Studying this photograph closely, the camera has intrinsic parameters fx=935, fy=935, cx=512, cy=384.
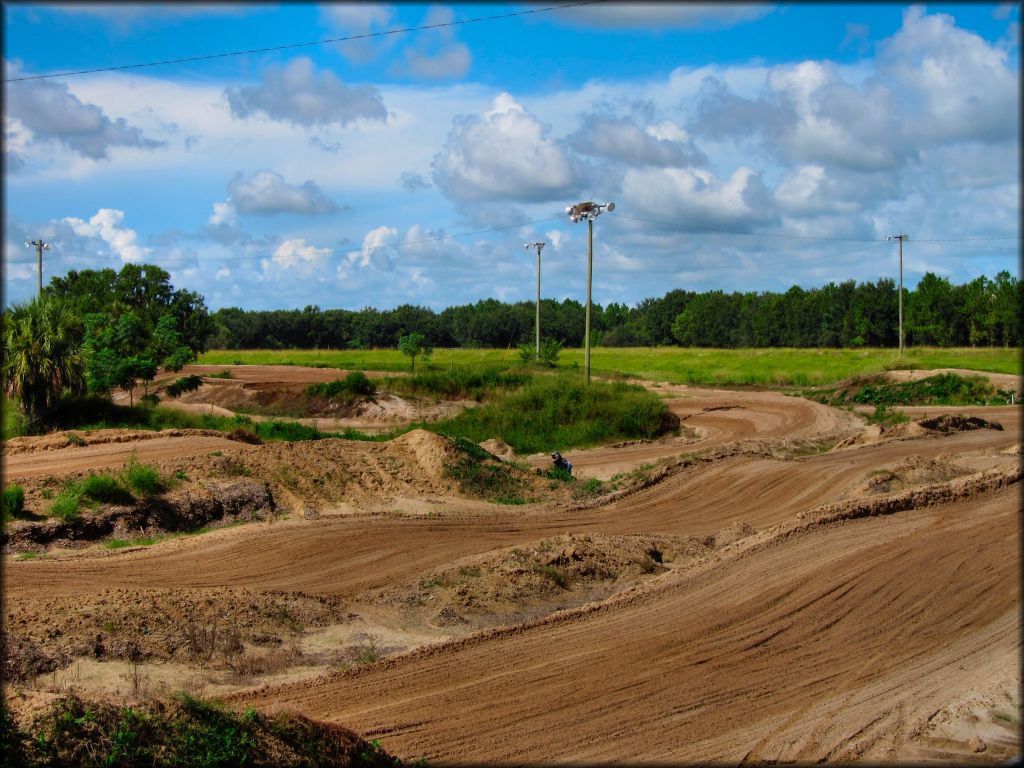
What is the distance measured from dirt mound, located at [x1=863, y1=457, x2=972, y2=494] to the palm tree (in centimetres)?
2367

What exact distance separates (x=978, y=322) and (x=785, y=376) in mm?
28285

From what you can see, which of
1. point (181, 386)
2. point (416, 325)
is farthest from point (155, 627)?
point (416, 325)

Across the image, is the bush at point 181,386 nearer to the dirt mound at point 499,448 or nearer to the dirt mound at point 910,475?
the dirt mound at point 499,448

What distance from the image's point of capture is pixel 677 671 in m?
12.8

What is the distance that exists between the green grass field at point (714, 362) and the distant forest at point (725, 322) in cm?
612

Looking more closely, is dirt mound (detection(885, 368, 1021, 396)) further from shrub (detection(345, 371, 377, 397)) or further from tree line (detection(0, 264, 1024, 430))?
shrub (detection(345, 371, 377, 397))

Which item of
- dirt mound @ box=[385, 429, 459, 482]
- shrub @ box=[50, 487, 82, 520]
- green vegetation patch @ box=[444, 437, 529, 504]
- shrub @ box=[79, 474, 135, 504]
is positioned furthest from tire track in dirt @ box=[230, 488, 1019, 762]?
dirt mound @ box=[385, 429, 459, 482]

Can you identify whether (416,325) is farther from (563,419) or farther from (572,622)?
(572,622)

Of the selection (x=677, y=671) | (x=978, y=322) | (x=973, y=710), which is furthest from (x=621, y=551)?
(x=978, y=322)

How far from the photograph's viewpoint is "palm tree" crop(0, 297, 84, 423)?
27.7 m

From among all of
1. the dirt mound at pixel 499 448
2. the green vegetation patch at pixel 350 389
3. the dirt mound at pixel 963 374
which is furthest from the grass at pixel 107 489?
the dirt mound at pixel 963 374

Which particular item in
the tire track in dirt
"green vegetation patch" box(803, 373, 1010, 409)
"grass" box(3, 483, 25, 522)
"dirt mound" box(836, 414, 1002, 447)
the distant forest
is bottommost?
the tire track in dirt

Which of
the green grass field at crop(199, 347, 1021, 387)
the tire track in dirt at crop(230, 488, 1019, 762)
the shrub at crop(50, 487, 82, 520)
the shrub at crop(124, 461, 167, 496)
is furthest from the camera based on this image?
the green grass field at crop(199, 347, 1021, 387)

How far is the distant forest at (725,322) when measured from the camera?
88.1 m
